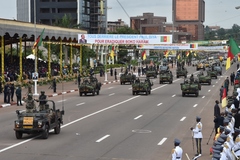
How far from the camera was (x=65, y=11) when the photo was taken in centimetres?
13875

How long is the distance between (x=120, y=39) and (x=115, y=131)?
142ft

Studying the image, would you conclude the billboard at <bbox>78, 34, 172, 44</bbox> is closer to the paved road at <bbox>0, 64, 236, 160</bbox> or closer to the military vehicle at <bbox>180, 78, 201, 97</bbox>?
the military vehicle at <bbox>180, 78, 201, 97</bbox>

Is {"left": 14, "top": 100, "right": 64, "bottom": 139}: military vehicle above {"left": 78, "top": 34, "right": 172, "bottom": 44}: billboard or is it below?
below

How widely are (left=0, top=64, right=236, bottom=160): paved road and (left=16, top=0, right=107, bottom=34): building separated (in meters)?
96.1

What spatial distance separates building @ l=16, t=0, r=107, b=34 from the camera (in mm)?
137750

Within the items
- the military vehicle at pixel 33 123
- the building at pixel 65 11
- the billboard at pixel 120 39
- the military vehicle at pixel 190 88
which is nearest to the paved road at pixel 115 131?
the military vehicle at pixel 33 123

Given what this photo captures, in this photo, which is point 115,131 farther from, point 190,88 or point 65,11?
point 65,11

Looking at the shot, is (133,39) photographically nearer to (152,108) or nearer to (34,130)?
(152,108)

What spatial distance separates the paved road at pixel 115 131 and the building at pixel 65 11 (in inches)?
3783

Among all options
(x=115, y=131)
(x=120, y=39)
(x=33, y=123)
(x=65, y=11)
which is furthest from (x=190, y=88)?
(x=65, y=11)

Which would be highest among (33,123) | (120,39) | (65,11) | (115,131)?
(65,11)

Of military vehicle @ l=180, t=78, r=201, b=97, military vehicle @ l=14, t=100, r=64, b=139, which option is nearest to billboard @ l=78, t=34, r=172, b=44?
military vehicle @ l=180, t=78, r=201, b=97

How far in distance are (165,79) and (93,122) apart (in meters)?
34.7

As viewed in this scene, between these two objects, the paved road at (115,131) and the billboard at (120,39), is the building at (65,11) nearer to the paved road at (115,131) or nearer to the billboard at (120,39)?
the billboard at (120,39)
